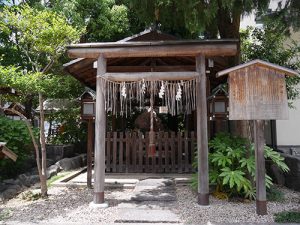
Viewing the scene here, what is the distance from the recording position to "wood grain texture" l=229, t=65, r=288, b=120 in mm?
→ 5809

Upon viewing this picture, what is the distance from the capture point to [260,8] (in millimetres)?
7363

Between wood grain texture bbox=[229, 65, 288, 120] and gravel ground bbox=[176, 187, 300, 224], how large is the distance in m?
2.02

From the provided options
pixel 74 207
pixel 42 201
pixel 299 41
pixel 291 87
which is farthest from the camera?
pixel 299 41

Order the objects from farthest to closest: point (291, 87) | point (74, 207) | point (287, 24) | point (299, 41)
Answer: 1. point (299, 41)
2. point (291, 87)
3. point (287, 24)
4. point (74, 207)

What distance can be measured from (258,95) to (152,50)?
2664mm

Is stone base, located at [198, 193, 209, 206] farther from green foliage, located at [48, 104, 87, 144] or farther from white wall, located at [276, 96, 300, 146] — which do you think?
green foliage, located at [48, 104, 87, 144]

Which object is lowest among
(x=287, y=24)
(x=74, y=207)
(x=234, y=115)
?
A: (x=74, y=207)

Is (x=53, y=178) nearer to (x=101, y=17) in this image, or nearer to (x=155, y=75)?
(x=155, y=75)

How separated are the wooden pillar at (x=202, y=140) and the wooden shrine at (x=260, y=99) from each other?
0.83 metres

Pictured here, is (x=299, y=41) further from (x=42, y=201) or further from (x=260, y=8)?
(x=42, y=201)

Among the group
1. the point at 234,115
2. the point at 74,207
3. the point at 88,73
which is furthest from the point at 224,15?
the point at 74,207

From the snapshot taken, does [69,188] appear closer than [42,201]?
No

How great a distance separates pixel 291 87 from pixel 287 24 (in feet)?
10.5

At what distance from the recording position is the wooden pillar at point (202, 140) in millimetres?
6512
